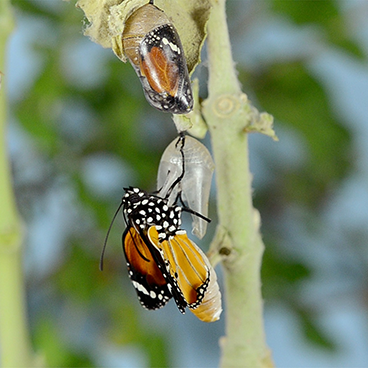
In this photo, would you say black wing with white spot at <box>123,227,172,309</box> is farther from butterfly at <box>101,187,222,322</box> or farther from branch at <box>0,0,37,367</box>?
branch at <box>0,0,37,367</box>

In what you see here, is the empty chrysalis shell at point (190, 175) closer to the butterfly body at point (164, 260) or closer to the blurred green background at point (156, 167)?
the butterfly body at point (164, 260)

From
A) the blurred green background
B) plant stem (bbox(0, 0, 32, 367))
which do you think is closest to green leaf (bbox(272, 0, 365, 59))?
the blurred green background

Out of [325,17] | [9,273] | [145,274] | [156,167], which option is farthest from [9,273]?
[325,17]

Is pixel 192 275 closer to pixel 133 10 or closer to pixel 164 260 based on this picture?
pixel 164 260

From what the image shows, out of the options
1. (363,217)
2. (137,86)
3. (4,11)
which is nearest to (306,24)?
(137,86)

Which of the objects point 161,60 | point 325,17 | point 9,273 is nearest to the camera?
point 161,60

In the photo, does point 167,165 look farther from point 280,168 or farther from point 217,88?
point 280,168

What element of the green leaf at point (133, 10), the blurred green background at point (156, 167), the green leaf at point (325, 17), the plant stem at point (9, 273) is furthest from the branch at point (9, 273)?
the green leaf at point (325, 17)
